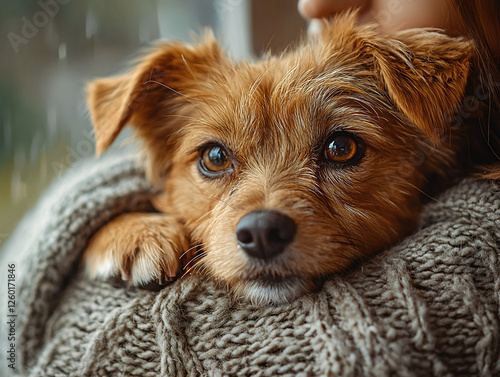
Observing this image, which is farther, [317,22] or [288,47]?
[317,22]

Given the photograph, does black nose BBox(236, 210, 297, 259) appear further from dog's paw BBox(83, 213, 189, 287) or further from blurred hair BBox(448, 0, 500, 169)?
blurred hair BBox(448, 0, 500, 169)

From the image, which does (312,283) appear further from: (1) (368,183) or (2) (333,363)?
(1) (368,183)

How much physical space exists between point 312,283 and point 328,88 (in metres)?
0.69

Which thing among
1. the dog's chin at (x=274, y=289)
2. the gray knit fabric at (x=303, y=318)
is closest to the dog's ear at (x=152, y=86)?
the gray knit fabric at (x=303, y=318)

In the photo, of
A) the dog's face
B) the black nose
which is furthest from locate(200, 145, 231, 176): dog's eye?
the black nose

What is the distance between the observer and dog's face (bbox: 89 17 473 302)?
3.85 ft

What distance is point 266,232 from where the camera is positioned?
110cm

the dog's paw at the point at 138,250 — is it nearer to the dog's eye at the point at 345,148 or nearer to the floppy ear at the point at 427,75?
the dog's eye at the point at 345,148

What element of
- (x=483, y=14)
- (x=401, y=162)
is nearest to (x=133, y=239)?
(x=401, y=162)

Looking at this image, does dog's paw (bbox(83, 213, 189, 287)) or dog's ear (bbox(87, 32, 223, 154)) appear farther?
dog's ear (bbox(87, 32, 223, 154))

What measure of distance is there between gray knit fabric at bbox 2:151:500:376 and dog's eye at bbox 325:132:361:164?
33cm

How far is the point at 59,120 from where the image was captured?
2021mm

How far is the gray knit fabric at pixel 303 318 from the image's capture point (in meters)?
0.93

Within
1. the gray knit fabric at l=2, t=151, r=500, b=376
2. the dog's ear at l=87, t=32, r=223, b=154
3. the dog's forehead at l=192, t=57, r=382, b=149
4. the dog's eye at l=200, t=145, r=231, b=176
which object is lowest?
the gray knit fabric at l=2, t=151, r=500, b=376
